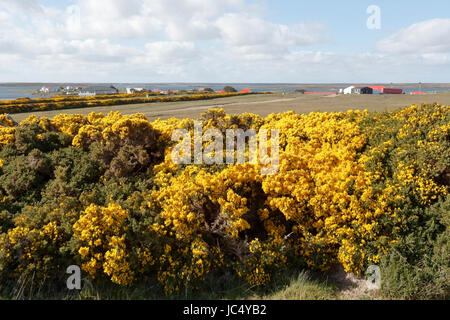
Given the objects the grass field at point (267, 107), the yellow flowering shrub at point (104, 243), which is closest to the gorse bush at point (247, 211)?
the yellow flowering shrub at point (104, 243)

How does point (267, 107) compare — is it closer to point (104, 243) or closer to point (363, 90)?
point (104, 243)

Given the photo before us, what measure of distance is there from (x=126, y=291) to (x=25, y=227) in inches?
94.7

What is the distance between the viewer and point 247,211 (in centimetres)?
639

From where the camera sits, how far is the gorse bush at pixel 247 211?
5.59 meters

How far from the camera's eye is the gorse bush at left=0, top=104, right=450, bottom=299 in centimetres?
559

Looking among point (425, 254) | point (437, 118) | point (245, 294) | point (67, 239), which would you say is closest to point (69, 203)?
point (67, 239)

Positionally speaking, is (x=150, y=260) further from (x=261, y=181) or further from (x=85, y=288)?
(x=261, y=181)

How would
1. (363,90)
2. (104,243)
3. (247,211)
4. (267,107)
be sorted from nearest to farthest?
(104,243)
(247,211)
(267,107)
(363,90)

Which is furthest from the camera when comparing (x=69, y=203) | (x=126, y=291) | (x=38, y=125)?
(x=38, y=125)

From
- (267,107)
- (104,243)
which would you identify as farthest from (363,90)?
(104,243)

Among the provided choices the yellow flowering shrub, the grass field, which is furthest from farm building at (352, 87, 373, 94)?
the yellow flowering shrub

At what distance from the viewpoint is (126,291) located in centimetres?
537

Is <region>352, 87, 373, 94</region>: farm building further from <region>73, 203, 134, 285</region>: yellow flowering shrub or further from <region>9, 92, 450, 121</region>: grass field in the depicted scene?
<region>73, 203, 134, 285</region>: yellow flowering shrub

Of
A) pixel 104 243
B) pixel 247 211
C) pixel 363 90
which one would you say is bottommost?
pixel 104 243
